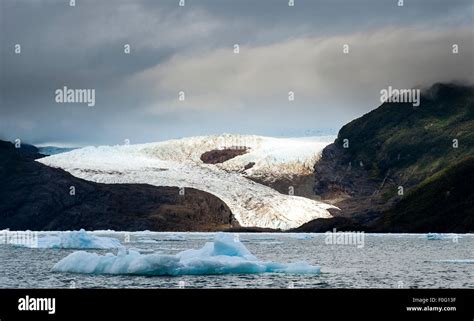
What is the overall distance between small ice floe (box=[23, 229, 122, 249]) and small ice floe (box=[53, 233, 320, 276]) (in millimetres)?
44135

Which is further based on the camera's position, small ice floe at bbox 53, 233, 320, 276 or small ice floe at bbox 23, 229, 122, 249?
small ice floe at bbox 23, 229, 122, 249

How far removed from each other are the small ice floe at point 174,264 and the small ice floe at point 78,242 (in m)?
44.1

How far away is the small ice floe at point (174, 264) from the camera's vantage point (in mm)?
62188

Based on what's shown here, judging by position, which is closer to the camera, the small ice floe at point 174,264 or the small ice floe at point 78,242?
the small ice floe at point 174,264

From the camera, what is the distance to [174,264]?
6175 centimetres

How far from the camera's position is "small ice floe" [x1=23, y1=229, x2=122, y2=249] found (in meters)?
112

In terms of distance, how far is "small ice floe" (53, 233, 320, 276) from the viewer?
204ft

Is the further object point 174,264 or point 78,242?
point 78,242

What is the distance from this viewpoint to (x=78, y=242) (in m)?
115

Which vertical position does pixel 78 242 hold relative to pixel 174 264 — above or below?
above

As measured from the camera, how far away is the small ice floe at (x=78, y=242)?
367 feet

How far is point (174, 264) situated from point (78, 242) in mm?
55477
